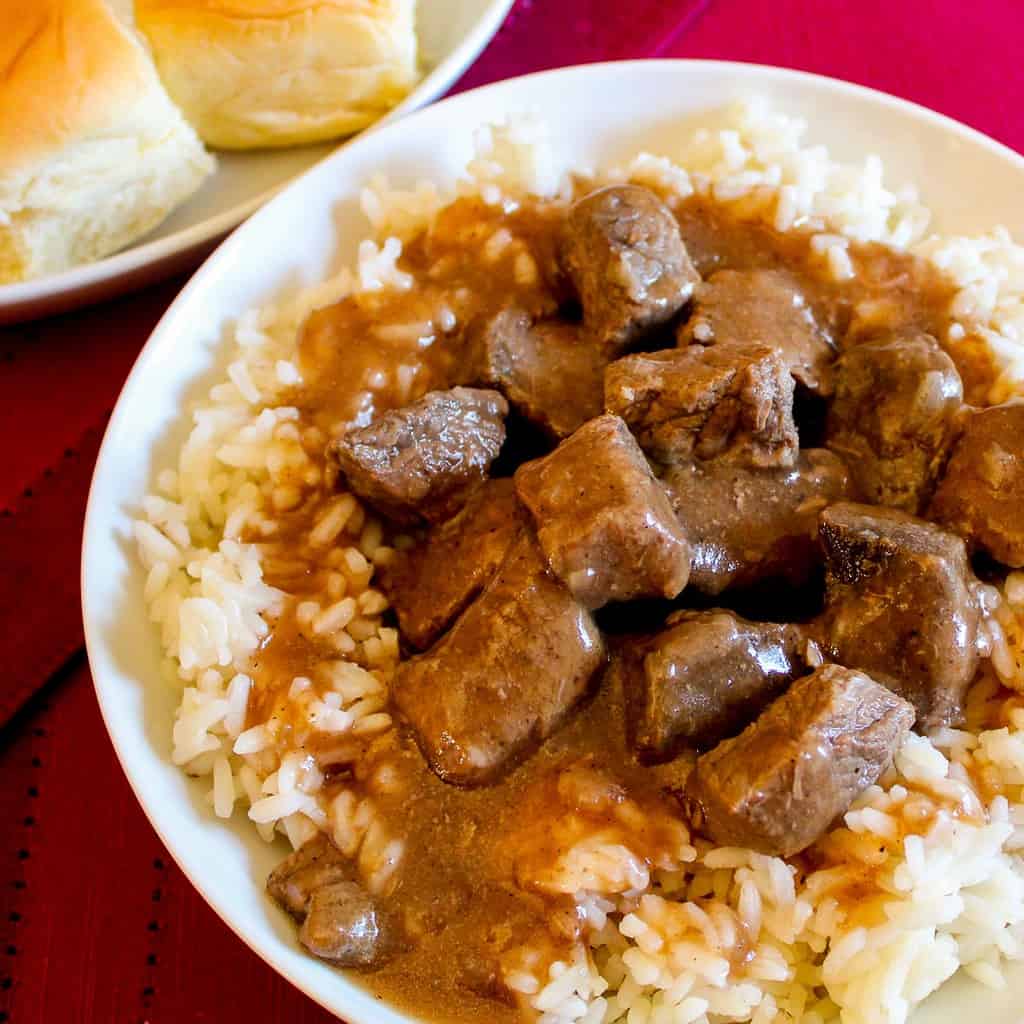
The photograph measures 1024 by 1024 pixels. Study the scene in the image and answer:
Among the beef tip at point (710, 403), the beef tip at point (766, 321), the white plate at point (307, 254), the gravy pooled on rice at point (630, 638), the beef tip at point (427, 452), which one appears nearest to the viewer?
the gravy pooled on rice at point (630, 638)

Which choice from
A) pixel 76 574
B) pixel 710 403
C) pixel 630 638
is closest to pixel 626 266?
pixel 710 403

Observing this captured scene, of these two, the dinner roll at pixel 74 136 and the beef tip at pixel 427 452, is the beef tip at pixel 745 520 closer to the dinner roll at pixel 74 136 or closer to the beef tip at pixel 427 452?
the beef tip at pixel 427 452

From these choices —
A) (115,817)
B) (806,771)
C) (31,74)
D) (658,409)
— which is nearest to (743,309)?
(658,409)

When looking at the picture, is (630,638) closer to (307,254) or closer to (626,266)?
(626,266)

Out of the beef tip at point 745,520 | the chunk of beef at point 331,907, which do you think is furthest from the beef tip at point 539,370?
the chunk of beef at point 331,907

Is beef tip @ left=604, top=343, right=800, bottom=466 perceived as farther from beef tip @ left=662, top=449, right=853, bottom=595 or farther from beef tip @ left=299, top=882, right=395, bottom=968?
beef tip @ left=299, top=882, right=395, bottom=968

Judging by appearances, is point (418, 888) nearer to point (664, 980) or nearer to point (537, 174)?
point (664, 980)

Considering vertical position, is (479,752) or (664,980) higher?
(479,752)
